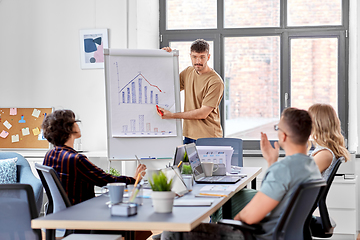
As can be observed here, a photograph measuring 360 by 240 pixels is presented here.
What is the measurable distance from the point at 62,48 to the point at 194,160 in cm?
272

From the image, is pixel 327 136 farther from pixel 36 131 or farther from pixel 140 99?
pixel 36 131

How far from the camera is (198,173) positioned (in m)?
2.67

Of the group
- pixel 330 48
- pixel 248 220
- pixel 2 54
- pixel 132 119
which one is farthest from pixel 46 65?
pixel 248 220

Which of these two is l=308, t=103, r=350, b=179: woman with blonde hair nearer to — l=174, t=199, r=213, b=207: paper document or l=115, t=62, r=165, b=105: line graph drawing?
l=174, t=199, r=213, b=207: paper document

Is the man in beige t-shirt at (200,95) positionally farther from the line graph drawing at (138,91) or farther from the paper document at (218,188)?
the paper document at (218,188)

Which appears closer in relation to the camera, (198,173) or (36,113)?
(198,173)

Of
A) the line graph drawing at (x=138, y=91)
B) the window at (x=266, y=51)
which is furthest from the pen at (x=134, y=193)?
the window at (x=266, y=51)

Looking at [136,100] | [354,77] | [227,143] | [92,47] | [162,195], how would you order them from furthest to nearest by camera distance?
[92,47] < [354,77] < [227,143] < [136,100] < [162,195]

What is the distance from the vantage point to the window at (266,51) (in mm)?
4660

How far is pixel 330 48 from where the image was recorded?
468cm

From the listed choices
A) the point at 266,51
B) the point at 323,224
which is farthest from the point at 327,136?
the point at 266,51

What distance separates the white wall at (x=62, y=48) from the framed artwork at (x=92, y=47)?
0.20 ft

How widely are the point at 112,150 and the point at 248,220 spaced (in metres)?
1.82

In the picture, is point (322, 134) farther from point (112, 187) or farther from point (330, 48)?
point (330, 48)
